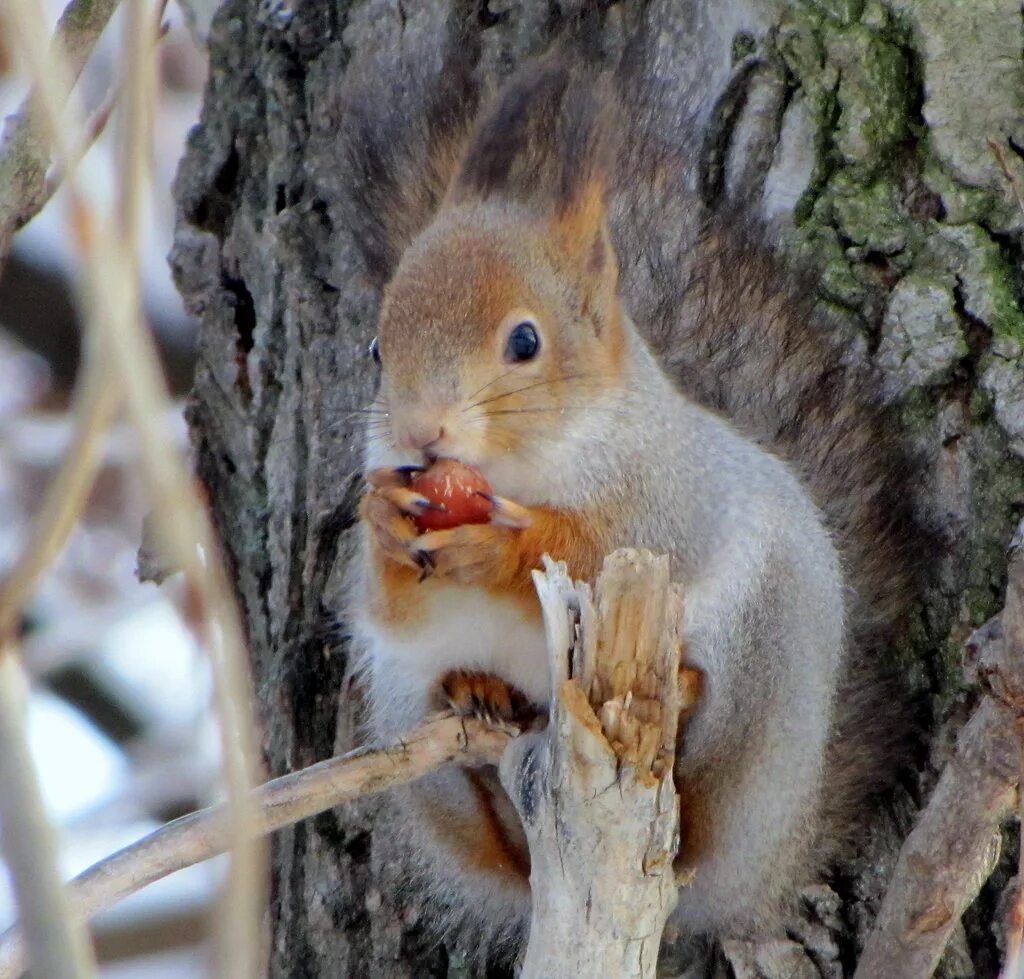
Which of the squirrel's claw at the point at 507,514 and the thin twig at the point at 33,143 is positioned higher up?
the thin twig at the point at 33,143


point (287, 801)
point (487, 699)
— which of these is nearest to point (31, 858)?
point (287, 801)

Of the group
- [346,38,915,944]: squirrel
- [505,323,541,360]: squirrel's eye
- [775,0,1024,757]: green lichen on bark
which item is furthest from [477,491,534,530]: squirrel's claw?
[775,0,1024,757]: green lichen on bark

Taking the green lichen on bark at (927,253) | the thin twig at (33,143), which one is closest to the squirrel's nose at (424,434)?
the thin twig at (33,143)

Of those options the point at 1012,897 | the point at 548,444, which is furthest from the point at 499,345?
the point at 1012,897

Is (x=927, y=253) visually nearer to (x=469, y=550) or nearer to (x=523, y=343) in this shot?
(x=523, y=343)

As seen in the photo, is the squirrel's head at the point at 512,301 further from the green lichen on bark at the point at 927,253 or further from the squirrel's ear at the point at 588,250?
the green lichen on bark at the point at 927,253

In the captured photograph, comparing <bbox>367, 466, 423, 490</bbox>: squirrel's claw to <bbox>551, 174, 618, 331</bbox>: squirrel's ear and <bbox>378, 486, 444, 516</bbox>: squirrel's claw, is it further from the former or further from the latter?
<bbox>551, 174, 618, 331</bbox>: squirrel's ear
